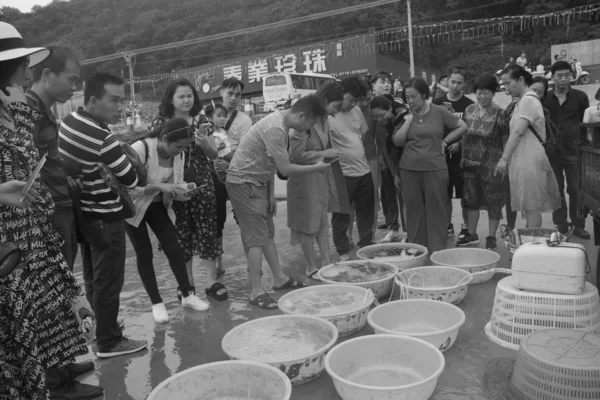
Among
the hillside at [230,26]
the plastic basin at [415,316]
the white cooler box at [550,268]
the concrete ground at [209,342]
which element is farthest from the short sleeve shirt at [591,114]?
the hillside at [230,26]

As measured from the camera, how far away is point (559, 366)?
1.94 m

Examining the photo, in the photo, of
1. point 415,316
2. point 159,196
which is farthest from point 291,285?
point 159,196

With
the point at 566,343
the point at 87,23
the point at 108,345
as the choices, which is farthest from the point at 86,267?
the point at 87,23

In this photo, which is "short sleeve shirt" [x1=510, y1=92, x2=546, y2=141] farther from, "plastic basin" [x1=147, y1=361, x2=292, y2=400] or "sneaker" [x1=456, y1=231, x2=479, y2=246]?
"plastic basin" [x1=147, y1=361, x2=292, y2=400]

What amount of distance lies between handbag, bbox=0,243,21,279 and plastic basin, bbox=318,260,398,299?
2173 mm

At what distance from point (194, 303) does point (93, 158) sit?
1424 millimetres

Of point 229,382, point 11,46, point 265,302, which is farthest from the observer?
point 265,302

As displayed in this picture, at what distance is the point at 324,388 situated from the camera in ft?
8.04

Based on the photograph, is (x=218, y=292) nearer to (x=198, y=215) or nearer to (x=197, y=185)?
(x=198, y=215)

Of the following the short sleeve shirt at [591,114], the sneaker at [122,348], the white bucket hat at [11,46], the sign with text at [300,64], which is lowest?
the sneaker at [122,348]

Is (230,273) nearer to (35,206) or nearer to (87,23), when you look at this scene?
(35,206)

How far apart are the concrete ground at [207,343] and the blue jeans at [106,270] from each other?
21cm

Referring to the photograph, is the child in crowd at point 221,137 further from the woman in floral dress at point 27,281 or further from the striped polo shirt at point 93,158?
the woman in floral dress at point 27,281

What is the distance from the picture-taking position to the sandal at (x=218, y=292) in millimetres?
3759
